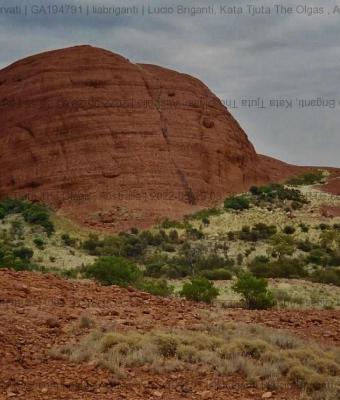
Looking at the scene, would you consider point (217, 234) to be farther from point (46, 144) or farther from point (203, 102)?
point (203, 102)

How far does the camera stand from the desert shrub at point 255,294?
1477cm

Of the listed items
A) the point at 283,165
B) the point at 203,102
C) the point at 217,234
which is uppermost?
the point at 203,102

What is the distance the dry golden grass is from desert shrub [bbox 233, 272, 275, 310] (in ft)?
16.8

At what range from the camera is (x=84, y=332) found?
30.8 feet

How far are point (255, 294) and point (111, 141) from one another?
3845 centimetres

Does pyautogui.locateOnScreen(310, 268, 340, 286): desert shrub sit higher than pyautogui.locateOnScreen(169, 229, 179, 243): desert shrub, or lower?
lower

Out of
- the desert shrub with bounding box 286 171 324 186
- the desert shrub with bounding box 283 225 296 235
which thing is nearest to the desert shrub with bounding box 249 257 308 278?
the desert shrub with bounding box 283 225 296 235

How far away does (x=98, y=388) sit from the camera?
25.2ft

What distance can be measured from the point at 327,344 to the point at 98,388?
3712 mm

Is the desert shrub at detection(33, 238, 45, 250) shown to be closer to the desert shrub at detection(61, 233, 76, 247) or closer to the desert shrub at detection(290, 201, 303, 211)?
the desert shrub at detection(61, 233, 76, 247)

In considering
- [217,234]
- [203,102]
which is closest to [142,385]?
[217,234]

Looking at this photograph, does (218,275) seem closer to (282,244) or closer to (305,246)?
(282,244)

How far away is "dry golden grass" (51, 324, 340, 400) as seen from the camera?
27.1 ft

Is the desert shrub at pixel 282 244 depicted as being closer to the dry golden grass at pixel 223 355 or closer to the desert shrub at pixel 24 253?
the desert shrub at pixel 24 253
